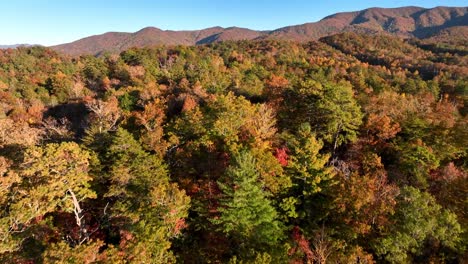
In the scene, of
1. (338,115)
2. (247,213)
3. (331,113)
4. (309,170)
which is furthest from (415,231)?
(331,113)

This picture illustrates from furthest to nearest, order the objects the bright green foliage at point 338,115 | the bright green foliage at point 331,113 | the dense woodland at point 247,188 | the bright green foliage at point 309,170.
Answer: the bright green foliage at point 331,113, the bright green foliage at point 338,115, the bright green foliage at point 309,170, the dense woodland at point 247,188

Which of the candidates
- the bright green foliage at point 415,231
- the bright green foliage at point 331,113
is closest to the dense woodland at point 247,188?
the bright green foliage at point 415,231

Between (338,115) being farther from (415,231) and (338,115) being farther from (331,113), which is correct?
(415,231)

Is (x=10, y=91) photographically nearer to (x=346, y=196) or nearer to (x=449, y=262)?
(x=346, y=196)

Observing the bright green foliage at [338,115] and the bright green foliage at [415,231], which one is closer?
the bright green foliage at [415,231]

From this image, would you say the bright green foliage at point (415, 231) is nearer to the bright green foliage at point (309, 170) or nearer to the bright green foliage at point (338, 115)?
the bright green foliage at point (309, 170)
